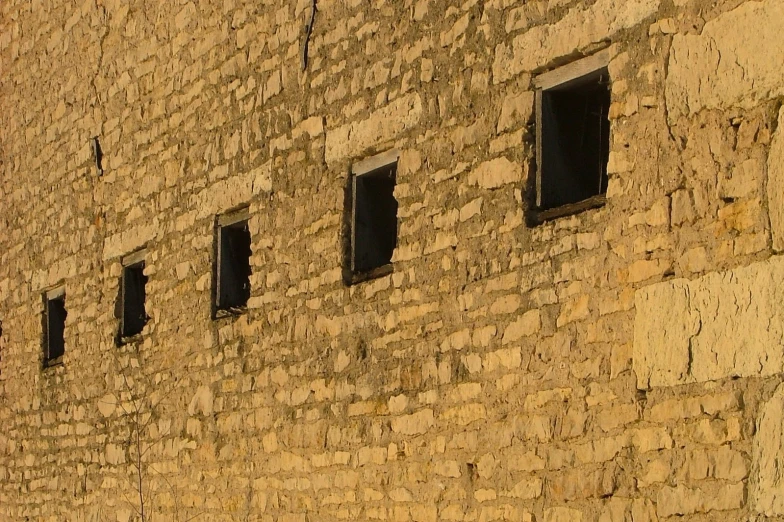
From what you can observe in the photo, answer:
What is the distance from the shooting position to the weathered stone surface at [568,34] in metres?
6.06

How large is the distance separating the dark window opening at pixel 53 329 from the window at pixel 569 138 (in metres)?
5.24

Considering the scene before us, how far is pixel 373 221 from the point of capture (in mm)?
7715

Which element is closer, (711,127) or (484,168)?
(711,127)

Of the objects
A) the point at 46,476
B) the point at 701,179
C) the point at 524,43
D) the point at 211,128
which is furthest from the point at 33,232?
the point at 701,179

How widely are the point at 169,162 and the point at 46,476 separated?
268 centimetres

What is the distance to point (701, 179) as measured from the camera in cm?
570

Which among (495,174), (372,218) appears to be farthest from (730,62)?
(372,218)

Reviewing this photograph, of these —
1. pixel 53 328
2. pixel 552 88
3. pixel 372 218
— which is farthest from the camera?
pixel 53 328

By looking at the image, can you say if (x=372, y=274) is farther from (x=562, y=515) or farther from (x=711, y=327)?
(x=711, y=327)

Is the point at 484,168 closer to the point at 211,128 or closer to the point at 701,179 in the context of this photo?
the point at 701,179

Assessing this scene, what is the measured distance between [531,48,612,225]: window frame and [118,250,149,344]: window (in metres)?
3.89

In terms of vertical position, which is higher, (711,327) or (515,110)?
(515,110)

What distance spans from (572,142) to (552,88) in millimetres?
271

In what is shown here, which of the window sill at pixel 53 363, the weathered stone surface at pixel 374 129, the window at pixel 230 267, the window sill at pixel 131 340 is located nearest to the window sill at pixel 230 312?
the window at pixel 230 267
